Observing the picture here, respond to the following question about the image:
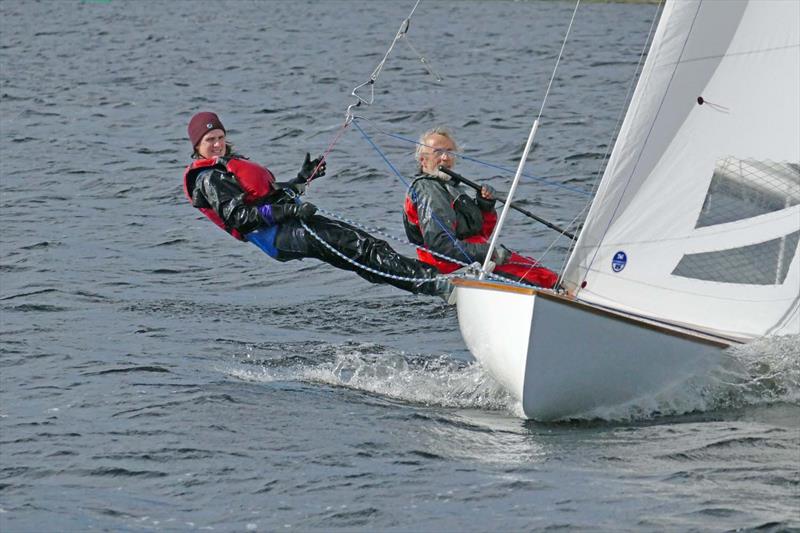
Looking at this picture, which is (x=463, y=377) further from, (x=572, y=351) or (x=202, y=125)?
(x=202, y=125)

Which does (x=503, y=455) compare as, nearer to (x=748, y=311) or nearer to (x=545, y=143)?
(x=748, y=311)

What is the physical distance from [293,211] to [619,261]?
1.84 metres

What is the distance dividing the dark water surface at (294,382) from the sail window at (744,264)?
0.34m

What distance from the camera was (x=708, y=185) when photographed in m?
7.02

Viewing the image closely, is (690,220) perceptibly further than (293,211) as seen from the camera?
No

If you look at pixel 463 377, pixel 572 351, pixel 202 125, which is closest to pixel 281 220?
pixel 202 125

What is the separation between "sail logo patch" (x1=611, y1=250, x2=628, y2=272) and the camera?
7.06 meters

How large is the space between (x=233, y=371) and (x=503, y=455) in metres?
2.17

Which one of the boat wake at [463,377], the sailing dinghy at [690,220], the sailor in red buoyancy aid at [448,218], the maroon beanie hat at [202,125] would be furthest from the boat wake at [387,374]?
the maroon beanie hat at [202,125]

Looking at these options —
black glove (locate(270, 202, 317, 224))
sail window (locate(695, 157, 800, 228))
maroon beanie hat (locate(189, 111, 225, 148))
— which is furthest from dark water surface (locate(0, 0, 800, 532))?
maroon beanie hat (locate(189, 111, 225, 148))

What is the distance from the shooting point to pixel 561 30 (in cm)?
2797

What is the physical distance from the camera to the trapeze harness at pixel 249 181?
26.5 ft

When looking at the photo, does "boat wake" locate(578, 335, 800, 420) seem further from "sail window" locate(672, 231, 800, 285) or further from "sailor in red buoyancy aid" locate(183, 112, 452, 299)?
"sailor in red buoyancy aid" locate(183, 112, 452, 299)

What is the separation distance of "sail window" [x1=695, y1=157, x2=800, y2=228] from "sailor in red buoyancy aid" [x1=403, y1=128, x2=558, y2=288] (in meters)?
1.07
